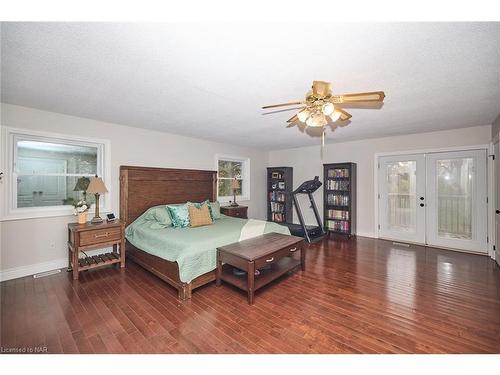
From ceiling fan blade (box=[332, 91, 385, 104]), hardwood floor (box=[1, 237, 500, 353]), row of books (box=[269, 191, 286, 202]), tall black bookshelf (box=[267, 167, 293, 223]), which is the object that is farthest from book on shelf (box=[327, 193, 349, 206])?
ceiling fan blade (box=[332, 91, 385, 104])

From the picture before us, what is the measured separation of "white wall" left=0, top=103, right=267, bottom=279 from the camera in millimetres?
2799

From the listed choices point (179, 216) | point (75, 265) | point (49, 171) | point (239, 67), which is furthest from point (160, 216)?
point (239, 67)

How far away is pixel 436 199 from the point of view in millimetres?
4250

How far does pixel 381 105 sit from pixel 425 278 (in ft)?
7.74

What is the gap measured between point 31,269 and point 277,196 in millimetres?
5151

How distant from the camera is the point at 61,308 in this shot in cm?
216

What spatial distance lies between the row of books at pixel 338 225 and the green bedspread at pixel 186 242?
243 cm

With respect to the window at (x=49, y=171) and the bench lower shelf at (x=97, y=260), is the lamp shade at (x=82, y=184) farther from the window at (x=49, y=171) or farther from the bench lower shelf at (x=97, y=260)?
the bench lower shelf at (x=97, y=260)

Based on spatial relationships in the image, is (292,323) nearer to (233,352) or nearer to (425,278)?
(233,352)

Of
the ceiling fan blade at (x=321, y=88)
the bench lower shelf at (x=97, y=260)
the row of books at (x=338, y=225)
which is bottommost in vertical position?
the bench lower shelf at (x=97, y=260)

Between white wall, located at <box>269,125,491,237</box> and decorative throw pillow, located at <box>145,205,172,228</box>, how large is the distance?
3850 mm

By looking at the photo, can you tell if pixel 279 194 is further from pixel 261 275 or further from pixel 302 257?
pixel 261 275

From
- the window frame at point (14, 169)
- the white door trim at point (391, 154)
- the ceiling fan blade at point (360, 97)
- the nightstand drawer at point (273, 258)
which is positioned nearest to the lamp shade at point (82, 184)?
the window frame at point (14, 169)

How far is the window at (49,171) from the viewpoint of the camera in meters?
2.87
